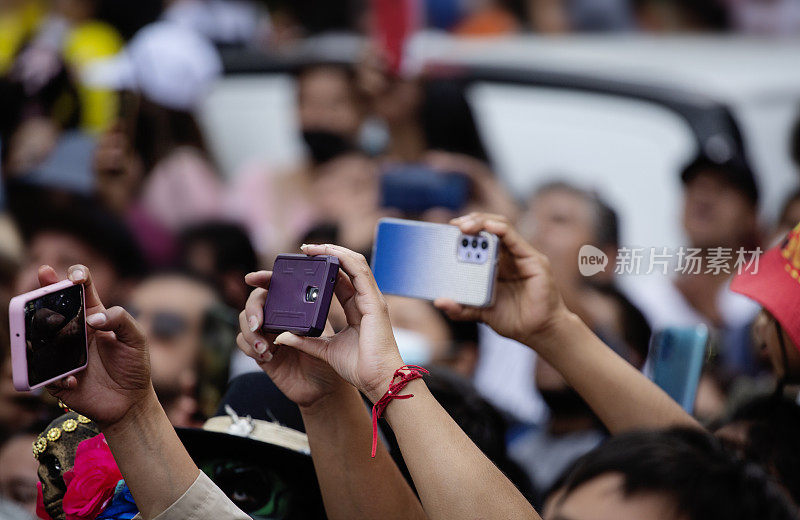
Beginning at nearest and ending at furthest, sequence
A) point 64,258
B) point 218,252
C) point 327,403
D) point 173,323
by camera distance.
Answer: point 327,403 < point 173,323 < point 64,258 < point 218,252

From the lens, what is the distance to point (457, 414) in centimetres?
214

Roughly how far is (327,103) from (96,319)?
311cm

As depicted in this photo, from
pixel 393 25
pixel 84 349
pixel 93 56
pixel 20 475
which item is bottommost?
pixel 20 475

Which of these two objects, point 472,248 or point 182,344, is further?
point 182,344

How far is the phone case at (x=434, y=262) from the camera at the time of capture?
6.07ft

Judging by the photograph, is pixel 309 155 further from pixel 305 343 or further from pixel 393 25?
pixel 305 343

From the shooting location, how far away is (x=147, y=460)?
5.11 ft

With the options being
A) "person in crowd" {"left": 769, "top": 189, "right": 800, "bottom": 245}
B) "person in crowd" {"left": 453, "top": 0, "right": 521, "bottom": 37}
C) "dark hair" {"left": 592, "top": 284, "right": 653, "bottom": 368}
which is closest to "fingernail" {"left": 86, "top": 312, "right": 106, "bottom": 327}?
"dark hair" {"left": 592, "top": 284, "right": 653, "bottom": 368}

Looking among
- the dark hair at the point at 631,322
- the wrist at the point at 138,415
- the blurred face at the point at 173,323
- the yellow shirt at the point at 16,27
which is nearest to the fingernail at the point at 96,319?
the wrist at the point at 138,415

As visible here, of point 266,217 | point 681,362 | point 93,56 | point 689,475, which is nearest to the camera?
point 689,475

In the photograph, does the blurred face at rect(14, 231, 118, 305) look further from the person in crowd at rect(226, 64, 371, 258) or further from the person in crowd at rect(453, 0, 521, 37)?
the person in crowd at rect(453, 0, 521, 37)

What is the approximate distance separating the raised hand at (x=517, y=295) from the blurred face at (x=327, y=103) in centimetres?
264

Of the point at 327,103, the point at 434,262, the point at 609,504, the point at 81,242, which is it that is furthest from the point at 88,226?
the point at 609,504

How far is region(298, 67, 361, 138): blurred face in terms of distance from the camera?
448 cm
